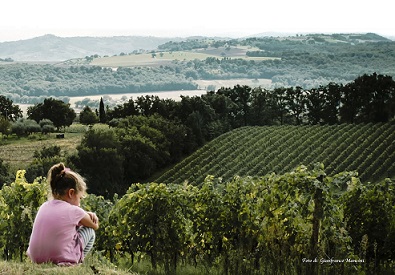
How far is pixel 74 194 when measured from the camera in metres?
5.30

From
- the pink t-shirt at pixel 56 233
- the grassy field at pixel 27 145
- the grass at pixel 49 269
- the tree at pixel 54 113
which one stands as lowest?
the grassy field at pixel 27 145

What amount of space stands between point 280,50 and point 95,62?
2383 inches

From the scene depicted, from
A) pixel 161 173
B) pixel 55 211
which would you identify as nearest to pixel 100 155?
pixel 161 173

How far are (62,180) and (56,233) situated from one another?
1.59 ft

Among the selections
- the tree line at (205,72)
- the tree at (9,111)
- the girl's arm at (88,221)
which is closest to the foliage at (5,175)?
the tree at (9,111)

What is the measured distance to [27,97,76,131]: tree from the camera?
63906 mm

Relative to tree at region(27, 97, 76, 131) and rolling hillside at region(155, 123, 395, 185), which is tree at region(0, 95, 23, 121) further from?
rolling hillside at region(155, 123, 395, 185)

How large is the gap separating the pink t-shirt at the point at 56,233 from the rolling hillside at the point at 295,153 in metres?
34.6

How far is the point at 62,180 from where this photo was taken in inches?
207

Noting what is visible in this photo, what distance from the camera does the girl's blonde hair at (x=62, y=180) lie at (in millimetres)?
5234

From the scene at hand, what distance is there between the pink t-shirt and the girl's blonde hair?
123mm

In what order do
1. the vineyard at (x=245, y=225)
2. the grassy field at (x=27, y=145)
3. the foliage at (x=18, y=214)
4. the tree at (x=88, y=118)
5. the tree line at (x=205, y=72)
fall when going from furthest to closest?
the tree line at (x=205, y=72)
the tree at (x=88, y=118)
the grassy field at (x=27, y=145)
the foliage at (x=18, y=214)
the vineyard at (x=245, y=225)

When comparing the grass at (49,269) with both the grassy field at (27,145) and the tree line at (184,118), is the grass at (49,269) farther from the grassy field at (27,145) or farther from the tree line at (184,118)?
the grassy field at (27,145)

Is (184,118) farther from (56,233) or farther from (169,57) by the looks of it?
(169,57)
